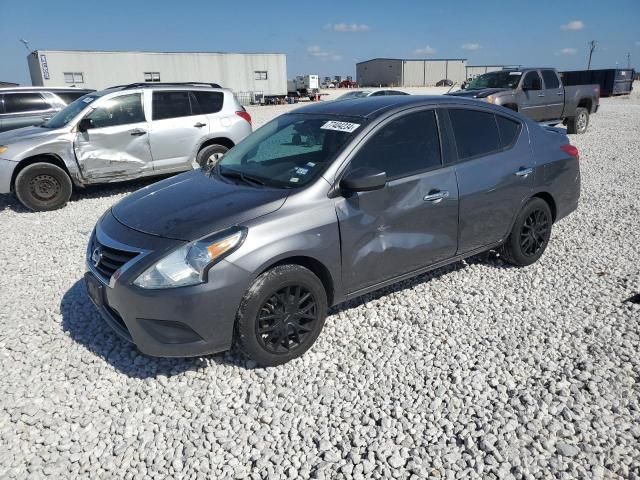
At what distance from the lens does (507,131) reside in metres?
4.41

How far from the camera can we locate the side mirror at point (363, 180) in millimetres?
3191

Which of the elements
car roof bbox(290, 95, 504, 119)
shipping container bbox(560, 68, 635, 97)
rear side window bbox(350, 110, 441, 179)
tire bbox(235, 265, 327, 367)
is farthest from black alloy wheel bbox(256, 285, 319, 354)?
shipping container bbox(560, 68, 635, 97)

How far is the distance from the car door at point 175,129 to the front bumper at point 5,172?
1998 mm

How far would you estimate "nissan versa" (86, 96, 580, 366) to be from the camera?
2.90 m

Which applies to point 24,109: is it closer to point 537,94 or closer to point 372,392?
point 372,392

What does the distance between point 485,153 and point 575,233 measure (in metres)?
2.41

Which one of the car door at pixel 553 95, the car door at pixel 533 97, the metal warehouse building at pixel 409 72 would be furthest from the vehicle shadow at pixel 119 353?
A: the metal warehouse building at pixel 409 72

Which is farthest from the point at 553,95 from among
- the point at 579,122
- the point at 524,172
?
the point at 524,172

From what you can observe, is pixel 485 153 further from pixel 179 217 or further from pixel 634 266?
pixel 179 217

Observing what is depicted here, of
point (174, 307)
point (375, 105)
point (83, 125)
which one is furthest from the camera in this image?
point (83, 125)

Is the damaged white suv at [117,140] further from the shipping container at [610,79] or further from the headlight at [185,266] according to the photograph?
the shipping container at [610,79]

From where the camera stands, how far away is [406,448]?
2.53 m

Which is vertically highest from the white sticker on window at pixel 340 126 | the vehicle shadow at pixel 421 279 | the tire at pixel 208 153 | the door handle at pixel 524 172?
the white sticker on window at pixel 340 126

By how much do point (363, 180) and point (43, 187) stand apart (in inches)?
240
